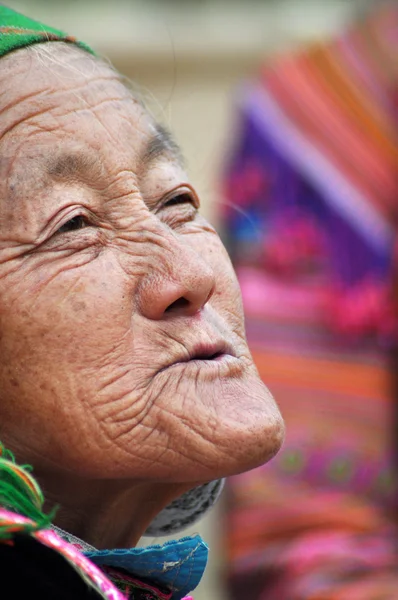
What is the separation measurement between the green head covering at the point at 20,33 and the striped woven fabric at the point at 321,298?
229 cm

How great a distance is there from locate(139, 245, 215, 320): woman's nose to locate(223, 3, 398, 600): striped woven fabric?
6.83 feet

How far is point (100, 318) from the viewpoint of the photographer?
1.61 m

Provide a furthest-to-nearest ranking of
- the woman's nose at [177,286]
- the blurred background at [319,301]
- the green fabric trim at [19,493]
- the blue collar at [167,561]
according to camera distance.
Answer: the blurred background at [319,301]
the woman's nose at [177,286]
the blue collar at [167,561]
the green fabric trim at [19,493]

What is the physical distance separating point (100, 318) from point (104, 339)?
35 mm

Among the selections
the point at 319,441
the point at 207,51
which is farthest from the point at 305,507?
the point at 207,51

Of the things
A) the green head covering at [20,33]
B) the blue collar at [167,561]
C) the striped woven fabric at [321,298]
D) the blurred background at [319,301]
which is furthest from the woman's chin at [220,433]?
the striped woven fabric at [321,298]

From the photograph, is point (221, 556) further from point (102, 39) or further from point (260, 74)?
point (102, 39)

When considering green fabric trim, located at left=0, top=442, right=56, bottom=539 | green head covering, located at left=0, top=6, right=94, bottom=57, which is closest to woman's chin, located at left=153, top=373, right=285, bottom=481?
green fabric trim, located at left=0, top=442, right=56, bottom=539

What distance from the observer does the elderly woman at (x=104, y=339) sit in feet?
5.24

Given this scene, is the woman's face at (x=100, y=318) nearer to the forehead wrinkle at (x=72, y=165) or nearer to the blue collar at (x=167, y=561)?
the forehead wrinkle at (x=72, y=165)

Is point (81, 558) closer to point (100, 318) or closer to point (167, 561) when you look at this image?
point (167, 561)

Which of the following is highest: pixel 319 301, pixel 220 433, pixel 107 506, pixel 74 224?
pixel 74 224

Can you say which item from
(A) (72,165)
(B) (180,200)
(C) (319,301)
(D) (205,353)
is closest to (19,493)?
(D) (205,353)

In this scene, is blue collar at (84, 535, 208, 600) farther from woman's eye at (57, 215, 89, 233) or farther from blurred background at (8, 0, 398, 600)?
blurred background at (8, 0, 398, 600)
